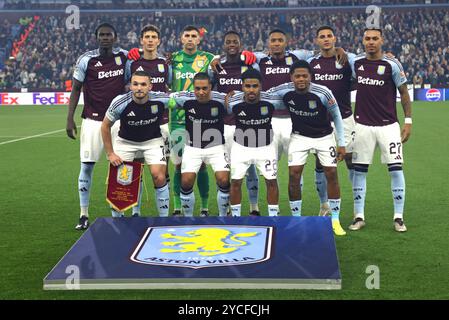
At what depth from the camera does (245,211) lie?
889cm

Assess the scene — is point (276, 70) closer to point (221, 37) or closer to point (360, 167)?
point (360, 167)

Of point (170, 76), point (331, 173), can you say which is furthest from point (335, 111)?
point (170, 76)

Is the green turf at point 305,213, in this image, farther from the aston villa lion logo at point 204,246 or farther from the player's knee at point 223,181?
the player's knee at point 223,181

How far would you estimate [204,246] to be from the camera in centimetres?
617

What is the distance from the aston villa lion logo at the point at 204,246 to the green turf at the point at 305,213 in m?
0.46

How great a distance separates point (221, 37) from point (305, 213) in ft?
119

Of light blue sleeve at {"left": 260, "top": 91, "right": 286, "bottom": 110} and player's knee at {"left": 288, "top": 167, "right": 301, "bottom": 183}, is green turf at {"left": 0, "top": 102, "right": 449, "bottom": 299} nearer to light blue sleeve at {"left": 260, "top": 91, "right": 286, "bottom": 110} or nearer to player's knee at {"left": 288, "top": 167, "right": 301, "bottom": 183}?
player's knee at {"left": 288, "top": 167, "right": 301, "bottom": 183}

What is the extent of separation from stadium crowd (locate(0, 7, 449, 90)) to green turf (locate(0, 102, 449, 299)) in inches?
918

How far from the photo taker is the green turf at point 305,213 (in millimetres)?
5391

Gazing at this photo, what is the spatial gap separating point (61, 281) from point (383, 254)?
2974mm

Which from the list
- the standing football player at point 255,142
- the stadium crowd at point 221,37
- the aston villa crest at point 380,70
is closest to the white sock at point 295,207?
the standing football player at point 255,142

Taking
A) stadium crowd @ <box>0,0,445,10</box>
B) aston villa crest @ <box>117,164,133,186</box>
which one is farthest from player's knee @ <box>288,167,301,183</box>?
stadium crowd @ <box>0,0,445,10</box>

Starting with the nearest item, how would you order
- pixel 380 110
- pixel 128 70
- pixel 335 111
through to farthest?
pixel 335 111, pixel 380 110, pixel 128 70

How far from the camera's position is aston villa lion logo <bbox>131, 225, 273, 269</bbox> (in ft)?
19.1
